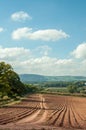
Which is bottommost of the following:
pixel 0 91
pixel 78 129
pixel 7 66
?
pixel 78 129

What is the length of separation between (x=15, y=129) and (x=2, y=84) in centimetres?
4397

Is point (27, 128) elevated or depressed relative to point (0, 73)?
depressed

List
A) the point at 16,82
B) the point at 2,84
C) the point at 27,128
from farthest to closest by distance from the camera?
the point at 16,82
the point at 2,84
the point at 27,128

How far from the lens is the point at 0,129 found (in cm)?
1952

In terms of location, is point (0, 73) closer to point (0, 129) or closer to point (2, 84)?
point (2, 84)

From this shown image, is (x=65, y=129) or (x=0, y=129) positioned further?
(x=65, y=129)

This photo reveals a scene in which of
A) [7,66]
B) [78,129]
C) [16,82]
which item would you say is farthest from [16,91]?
[78,129]

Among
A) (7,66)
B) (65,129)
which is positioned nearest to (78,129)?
(65,129)

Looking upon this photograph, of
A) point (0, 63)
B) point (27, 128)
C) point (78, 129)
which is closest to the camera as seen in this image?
point (27, 128)

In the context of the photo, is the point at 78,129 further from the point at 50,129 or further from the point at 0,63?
the point at 0,63

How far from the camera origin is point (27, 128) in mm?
21016

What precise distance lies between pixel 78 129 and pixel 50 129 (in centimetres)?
262

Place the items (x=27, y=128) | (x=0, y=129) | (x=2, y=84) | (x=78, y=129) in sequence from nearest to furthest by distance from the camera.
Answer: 1. (x=0, y=129)
2. (x=27, y=128)
3. (x=78, y=129)
4. (x=2, y=84)

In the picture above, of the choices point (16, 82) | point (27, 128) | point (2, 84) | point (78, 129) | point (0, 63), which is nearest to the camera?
point (27, 128)
